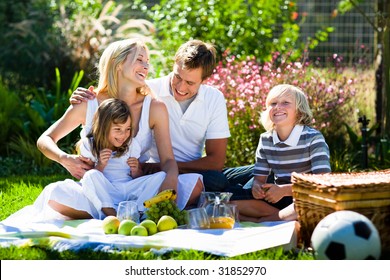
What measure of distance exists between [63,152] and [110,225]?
0.89m

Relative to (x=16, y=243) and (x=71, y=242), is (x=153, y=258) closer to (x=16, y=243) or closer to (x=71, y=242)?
(x=71, y=242)

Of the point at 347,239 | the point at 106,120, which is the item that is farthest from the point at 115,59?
the point at 347,239

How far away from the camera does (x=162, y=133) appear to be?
5469mm

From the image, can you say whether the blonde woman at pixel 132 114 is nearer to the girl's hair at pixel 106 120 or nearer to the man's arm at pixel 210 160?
the girl's hair at pixel 106 120

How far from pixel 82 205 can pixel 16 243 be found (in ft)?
2.41

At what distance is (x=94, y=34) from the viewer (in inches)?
407

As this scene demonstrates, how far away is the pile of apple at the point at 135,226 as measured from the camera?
4.70m

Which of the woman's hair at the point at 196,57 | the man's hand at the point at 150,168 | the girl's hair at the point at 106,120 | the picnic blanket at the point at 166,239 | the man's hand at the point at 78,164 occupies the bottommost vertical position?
the picnic blanket at the point at 166,239

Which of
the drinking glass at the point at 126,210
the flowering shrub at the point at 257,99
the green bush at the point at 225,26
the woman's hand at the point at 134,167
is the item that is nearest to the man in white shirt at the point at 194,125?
the woman's hand at the point at 134,167

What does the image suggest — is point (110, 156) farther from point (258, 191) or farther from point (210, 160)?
point (258, 191)

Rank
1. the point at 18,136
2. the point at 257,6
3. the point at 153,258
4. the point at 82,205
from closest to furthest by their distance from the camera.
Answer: the point at 153,258, the point at 82,205, the point at 18,136, the point at 257,6

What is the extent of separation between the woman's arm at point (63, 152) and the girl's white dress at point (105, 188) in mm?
68
